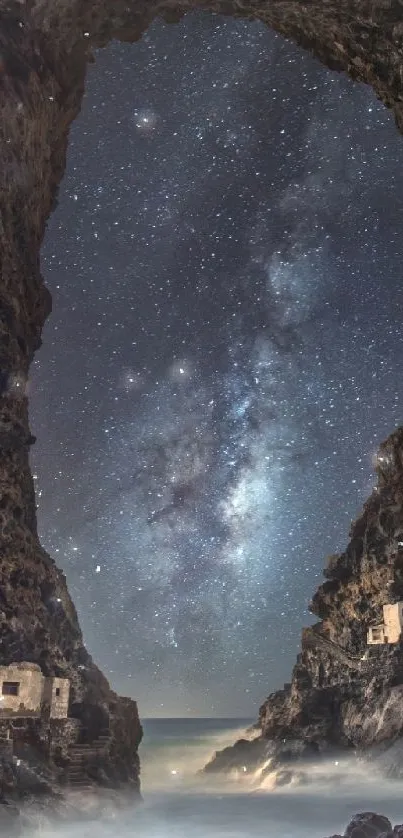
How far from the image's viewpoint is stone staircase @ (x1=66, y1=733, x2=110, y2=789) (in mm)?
27672

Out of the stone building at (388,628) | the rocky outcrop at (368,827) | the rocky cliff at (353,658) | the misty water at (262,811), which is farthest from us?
the stone building at (388,628)

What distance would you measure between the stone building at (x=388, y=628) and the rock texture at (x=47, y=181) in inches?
76.7

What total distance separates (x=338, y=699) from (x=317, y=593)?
296 inches

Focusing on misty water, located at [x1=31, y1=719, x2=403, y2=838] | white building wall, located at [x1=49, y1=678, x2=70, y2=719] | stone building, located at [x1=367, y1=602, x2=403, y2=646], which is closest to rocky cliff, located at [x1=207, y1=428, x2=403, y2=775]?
stone building, located at [x1=367, y1=602, x2=403, y2=646]

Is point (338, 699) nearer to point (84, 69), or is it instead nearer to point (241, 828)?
point (241, 828)

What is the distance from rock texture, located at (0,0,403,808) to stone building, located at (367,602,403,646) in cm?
195

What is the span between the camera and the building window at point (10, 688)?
26938 millimetres

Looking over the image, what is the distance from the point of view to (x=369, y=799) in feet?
91.7

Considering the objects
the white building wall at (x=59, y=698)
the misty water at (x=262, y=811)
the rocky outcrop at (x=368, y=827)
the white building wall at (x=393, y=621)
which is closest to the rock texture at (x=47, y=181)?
the white building wall at (x=59, y=698)

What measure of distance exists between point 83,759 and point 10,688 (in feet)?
18.3

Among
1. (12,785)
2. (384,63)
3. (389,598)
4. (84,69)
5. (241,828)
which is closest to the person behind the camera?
(12,785)

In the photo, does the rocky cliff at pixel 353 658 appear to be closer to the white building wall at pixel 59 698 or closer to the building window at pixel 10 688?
the white building wall at pixel 59 698

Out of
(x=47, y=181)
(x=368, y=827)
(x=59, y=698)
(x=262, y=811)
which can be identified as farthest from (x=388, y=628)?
(x=47, y=181)

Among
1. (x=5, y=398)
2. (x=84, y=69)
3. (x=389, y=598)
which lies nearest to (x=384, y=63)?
(x=84, y=69)
